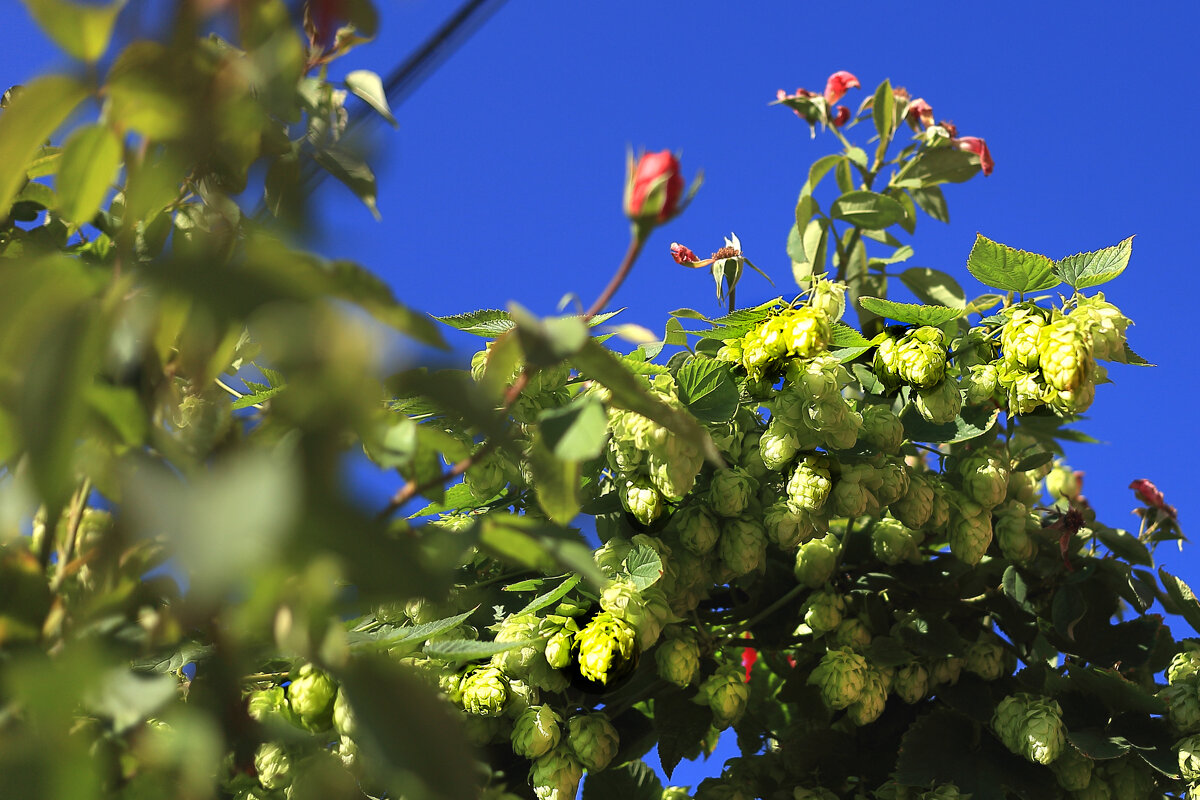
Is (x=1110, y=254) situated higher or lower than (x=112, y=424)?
higher

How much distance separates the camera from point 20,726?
13.8 inches

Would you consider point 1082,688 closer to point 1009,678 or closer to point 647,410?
point 1009,678

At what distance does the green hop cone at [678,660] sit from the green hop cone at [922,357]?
1.27ft

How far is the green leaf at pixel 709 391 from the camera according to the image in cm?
102

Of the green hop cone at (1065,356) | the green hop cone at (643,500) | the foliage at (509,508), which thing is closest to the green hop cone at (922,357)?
the foliage at (509,508)

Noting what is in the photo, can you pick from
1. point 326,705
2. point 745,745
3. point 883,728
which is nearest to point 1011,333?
point 883,728

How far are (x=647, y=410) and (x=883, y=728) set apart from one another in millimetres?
1060

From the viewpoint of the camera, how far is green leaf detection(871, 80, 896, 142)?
163 centimetres

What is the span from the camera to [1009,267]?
3.62 feet

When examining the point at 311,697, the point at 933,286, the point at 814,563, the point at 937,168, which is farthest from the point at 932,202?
the point at 311,697

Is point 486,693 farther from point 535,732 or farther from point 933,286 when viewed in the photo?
Result: point 933,286

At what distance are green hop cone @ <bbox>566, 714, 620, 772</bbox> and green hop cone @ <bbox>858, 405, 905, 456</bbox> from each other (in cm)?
44

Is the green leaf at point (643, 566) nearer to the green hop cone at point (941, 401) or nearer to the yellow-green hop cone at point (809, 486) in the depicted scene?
the yellow-green hop cone at point (809, 486)

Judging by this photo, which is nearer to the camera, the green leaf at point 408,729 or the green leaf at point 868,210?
the green leaf at point 408,729
